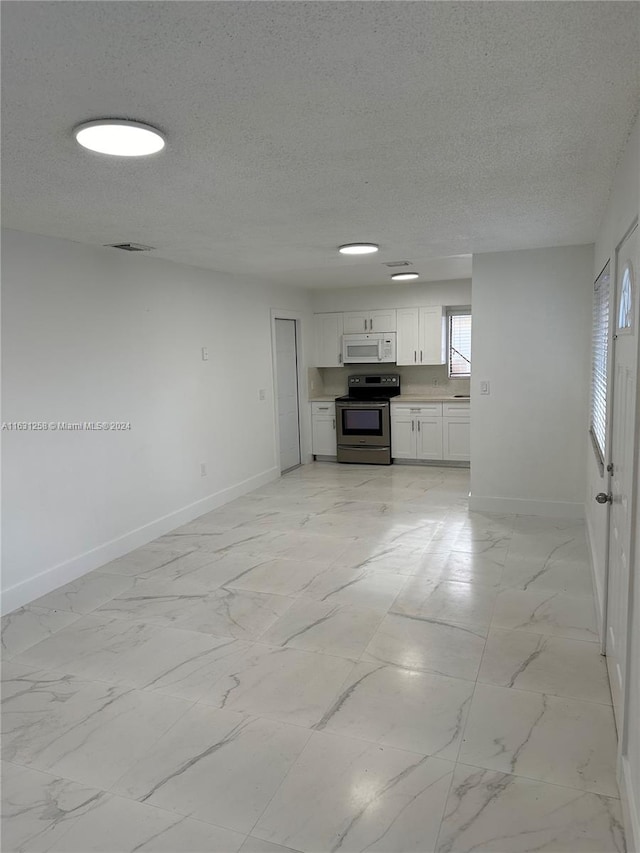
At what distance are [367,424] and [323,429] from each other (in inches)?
25.2

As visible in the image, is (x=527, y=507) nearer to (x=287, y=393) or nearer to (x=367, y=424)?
(x=367, y=424)

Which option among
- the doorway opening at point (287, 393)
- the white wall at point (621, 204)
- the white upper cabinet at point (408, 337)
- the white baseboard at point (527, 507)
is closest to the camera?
the white wall at point (621, 204)

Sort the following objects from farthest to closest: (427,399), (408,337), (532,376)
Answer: (408,337) < (427,399) < (532,376)

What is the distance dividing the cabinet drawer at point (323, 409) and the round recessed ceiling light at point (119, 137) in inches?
216

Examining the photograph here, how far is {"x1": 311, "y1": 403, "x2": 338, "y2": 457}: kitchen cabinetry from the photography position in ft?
24.6

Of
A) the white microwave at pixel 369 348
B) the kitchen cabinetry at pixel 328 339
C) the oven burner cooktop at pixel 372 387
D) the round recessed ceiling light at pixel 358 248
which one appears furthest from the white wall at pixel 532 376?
the kitchen cabinetry at pixel 328 339

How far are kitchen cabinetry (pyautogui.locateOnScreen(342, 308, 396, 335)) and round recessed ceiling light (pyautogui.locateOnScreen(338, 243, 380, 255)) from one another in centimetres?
304

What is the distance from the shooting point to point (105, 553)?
4043mm

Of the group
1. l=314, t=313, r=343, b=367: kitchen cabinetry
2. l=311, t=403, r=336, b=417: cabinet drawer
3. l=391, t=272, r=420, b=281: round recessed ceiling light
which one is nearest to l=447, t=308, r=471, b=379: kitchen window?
l=391, t=272, r=420, b=281: round recessed ceiling light

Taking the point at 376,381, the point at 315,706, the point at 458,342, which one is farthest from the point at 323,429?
the point at 315,706

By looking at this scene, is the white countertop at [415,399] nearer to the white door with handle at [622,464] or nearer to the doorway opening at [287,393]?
the doorway opening at [287,393]

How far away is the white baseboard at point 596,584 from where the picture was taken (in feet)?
9.11

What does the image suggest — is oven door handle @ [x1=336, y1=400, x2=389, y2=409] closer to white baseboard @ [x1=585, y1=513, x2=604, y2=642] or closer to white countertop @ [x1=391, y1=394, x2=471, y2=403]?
white countertop @ [x1=391, y1=394, x2=471, y2=403]

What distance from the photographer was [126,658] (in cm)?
279
